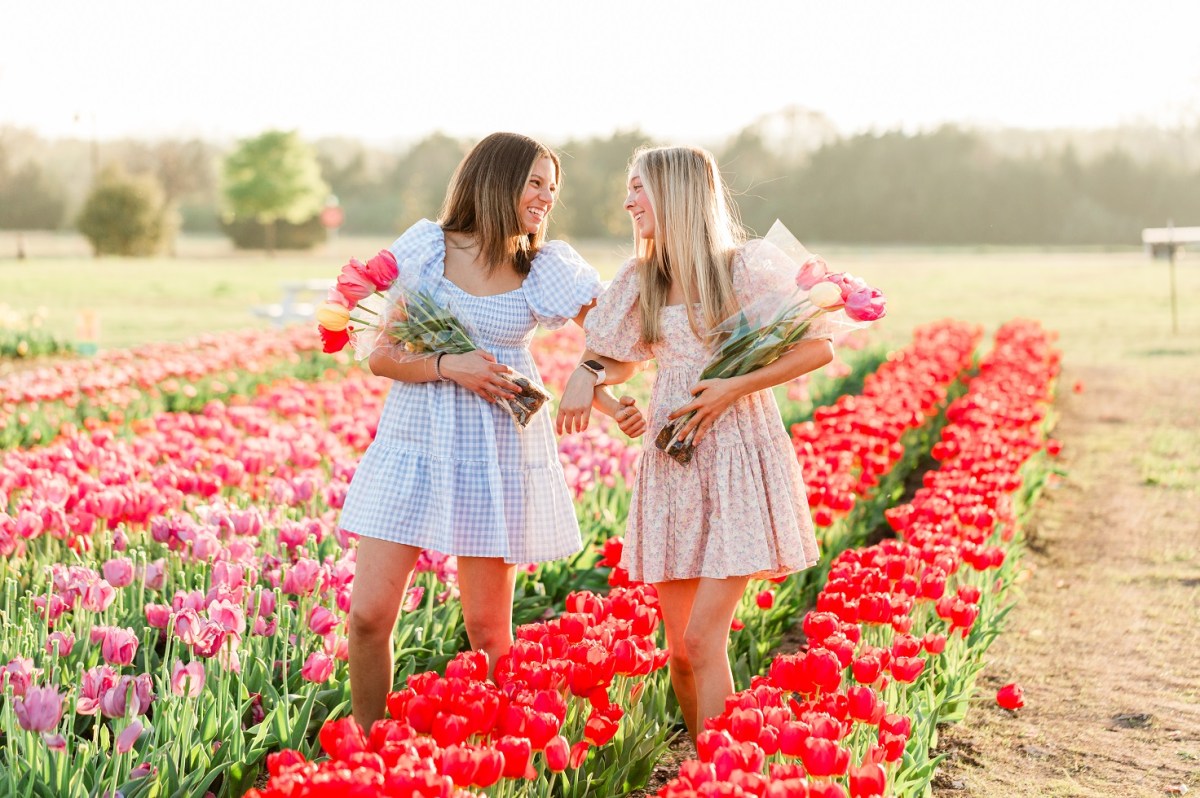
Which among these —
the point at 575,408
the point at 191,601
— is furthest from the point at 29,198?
the point at 575,408

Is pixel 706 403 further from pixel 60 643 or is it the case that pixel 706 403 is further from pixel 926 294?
pixel 926 294

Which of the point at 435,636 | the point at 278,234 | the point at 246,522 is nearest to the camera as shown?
the point at 435,636

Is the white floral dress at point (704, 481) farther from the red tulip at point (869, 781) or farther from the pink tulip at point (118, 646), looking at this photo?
the pink tulip at point (118, 646)

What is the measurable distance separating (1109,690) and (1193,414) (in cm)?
660

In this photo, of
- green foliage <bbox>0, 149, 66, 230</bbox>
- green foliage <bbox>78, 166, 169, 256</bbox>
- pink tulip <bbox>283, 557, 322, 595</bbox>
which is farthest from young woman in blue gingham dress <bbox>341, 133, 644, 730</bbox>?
green foliage <bbox>0, 149, 66, 230</bbox>

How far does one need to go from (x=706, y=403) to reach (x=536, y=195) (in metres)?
0.73

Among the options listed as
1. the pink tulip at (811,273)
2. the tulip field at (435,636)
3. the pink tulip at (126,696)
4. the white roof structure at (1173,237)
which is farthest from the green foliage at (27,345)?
the white roof structure at (1173,237)

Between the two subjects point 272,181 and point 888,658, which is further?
point 272,181

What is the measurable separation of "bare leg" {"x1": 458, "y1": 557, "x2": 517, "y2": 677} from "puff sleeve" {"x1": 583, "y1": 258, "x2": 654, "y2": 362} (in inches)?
24.0

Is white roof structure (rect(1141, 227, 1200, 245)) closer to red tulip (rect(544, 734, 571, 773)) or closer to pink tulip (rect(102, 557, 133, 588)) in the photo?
pink tulip (rect(102, 557, 133, 588))

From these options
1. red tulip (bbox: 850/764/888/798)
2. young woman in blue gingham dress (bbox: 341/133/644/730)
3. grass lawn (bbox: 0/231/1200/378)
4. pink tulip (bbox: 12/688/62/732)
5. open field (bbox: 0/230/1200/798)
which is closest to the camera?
red tulip (bbox: 850/764/888/798)

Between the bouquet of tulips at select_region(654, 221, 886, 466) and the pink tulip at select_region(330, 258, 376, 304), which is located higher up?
the pink tulip at select_region(330, 258, 376, 304)

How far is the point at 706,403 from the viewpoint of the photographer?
3061 millimetres

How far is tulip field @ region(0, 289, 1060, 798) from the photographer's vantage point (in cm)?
234
